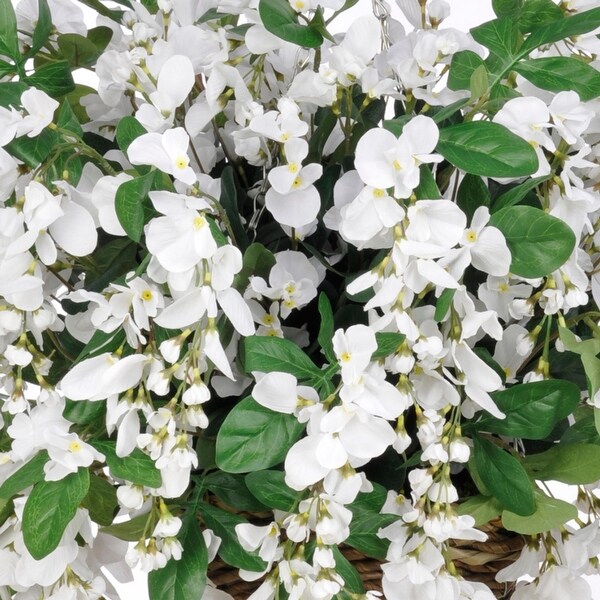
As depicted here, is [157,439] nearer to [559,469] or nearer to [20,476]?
[20,476]

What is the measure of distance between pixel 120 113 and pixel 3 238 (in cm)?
19

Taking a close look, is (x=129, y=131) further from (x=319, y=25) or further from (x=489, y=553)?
(x=489, y=553)

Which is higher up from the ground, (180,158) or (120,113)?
(180,158)

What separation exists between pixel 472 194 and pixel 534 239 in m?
0.06

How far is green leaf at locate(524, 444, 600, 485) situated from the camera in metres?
0.62

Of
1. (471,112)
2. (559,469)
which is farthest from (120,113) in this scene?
(559,469)

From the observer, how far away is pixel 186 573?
2.07 feet

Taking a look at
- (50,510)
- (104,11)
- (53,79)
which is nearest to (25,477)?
(50,510)

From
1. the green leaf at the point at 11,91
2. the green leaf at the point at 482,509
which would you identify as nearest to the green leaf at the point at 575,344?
the green leaf at the point at 482,509

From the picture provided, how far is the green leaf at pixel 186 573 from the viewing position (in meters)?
0.63

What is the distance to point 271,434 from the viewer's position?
562mm

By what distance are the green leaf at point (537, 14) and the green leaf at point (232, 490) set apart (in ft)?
0.99

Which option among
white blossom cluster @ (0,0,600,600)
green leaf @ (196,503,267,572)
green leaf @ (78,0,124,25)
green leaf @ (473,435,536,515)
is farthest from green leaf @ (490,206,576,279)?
green leaf @ (78,0,124,25)

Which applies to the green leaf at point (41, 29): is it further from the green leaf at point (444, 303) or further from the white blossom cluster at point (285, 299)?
the green leaf at point (444, 303)
